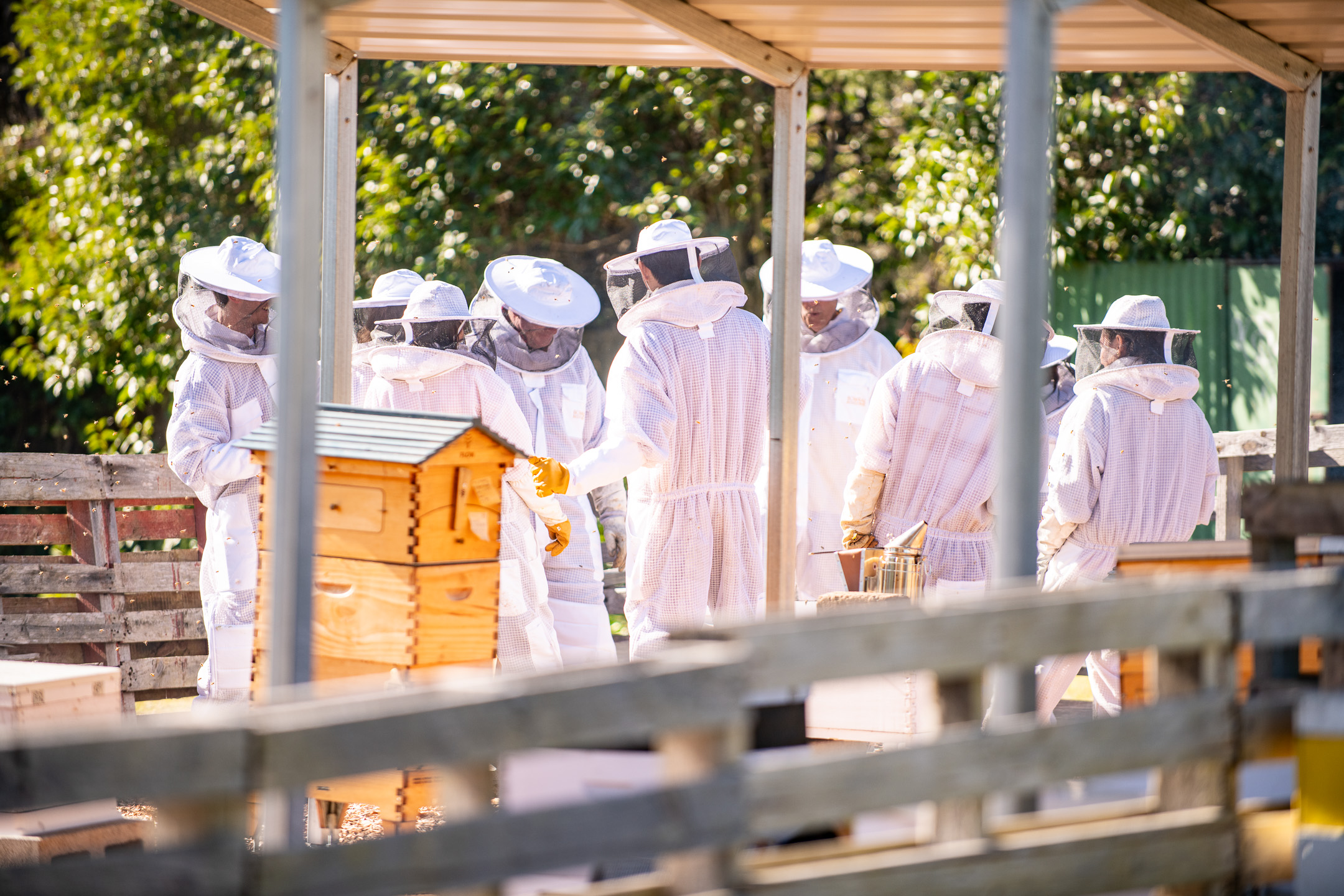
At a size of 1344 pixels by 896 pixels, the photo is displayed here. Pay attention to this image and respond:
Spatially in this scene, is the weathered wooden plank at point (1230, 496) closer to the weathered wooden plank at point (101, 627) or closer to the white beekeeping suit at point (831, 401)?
the white beekeeping suit at point (831, 401)

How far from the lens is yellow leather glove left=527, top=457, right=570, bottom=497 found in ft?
16.3

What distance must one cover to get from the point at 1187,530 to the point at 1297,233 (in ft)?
4.04

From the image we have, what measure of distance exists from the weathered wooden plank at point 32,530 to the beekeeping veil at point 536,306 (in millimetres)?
2707

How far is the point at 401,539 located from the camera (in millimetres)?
3520

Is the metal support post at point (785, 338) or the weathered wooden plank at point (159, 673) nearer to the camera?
the metal support post at point (785, 338)

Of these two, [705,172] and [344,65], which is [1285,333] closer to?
[344,65]

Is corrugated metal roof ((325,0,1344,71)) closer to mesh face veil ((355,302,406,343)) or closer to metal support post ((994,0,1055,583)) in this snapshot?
mesh face veil ((355,302,406,343))

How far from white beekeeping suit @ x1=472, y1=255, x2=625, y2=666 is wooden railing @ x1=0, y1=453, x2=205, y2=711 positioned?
2.29 metres

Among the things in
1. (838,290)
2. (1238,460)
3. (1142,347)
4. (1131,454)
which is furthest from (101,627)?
(1238,460)

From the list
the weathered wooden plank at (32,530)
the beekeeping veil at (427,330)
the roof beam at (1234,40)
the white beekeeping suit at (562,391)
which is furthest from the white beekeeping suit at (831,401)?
the weathered wooden plank at (32,530)

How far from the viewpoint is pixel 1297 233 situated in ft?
16.4

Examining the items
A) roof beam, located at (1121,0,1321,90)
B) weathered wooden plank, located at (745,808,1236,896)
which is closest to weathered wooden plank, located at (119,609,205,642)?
roof beam, located at (1121,0,1321,90)

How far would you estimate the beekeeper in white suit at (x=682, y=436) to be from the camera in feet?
17.1

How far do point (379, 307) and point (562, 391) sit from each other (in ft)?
2.84
